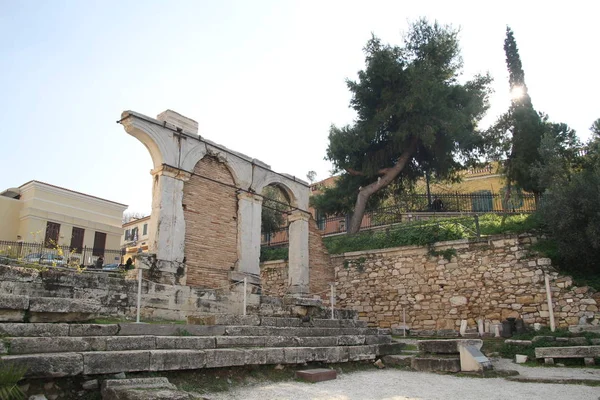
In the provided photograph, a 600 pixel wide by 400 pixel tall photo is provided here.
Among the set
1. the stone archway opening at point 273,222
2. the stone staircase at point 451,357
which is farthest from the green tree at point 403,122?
the stone staircase at point 451,357

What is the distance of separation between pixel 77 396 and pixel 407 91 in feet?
58.2

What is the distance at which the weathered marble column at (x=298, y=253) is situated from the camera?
584 inches

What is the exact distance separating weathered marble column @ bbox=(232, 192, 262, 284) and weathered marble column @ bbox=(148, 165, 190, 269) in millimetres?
1978

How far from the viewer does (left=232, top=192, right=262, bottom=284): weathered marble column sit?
42.0 ft

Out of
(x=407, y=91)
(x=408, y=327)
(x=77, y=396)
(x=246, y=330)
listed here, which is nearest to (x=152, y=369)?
(x=77, y=396)

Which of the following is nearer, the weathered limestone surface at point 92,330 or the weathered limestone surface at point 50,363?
the weathered limestone surface at point 50,363

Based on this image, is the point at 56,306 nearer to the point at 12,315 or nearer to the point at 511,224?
the point at 12,315

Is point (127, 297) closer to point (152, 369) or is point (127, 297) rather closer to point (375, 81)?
point (152, 369)

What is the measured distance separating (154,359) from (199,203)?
7009 mm

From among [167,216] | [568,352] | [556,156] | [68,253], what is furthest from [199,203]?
[556,156]

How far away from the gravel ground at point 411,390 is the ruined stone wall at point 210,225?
5.29 metres

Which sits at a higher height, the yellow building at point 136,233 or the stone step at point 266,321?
the yellow building at point 136,233

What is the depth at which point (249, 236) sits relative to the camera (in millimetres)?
13195

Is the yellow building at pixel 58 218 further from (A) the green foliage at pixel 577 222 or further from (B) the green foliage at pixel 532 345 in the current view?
(A) the green foliage at pixel 577 222
